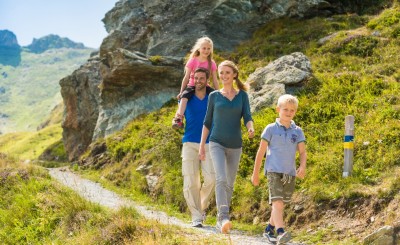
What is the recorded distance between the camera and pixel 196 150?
9188 millimetres

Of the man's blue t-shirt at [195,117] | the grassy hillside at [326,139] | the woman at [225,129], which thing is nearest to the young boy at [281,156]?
the woman at [225,129]

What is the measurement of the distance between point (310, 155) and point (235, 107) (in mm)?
4190

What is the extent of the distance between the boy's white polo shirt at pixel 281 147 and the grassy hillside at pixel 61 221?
5.04ft

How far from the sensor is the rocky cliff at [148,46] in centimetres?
2250

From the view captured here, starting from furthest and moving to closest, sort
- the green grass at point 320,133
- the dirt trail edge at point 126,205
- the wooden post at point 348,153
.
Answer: the wooden post at point 348,153, the green grass at point 320,133, the dirt trail edge at point 126,205

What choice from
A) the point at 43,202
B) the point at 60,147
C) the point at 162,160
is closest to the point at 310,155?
the point at 162,160

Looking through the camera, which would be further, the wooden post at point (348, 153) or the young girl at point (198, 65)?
the wooden post at point (348, 153)

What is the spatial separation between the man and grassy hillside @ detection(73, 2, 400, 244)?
59.6 inches

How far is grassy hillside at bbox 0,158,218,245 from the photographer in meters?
7.98

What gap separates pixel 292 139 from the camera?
7.23 meters

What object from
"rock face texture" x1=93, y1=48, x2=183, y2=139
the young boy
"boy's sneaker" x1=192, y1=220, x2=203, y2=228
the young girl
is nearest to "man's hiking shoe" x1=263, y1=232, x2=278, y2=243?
the young boy

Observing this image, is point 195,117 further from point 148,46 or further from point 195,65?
point 148,46

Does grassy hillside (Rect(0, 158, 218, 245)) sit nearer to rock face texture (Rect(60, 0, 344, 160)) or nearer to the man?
the man

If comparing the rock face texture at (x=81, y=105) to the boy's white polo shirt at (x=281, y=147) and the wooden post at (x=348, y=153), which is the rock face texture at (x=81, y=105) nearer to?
the wooden post at (x=348, y=153)
